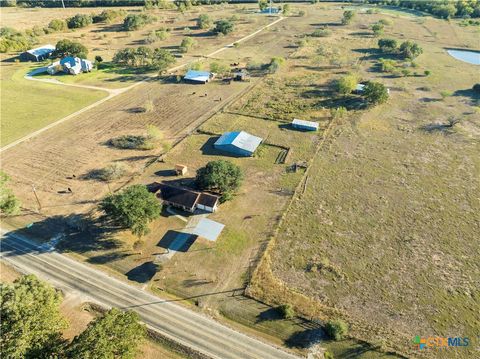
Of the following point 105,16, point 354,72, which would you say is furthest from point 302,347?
point 105,16

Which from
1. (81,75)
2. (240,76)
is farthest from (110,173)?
(81,75)

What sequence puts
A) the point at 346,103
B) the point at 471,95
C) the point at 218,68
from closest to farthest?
the point at 346,103 → the point at 471,95 → the point at 218,68

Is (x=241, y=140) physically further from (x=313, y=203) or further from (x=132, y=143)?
(x=132, y=143)

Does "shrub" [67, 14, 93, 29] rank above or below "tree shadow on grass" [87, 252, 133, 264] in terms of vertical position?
above

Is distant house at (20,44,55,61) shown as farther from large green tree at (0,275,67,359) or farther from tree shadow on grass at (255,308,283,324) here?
tree shadow on grass at (255,308,283,324)

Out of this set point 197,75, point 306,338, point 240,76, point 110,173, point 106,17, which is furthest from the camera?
point 106,17

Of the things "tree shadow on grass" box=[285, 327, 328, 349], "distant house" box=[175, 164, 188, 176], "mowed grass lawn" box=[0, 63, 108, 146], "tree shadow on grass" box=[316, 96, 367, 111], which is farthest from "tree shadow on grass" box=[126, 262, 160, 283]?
→ "tree shadow on grass" box=[316, 96, 367, 111]

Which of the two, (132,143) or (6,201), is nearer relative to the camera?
(6,201)
